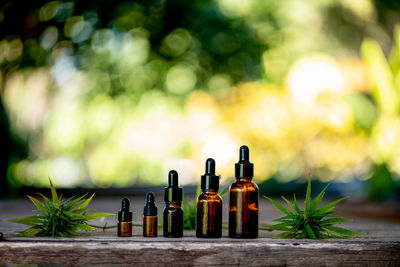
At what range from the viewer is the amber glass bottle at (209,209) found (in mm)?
679

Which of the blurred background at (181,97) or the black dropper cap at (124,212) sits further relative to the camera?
the blurred background at (181,97)

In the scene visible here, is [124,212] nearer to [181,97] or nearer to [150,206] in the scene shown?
[150,206]

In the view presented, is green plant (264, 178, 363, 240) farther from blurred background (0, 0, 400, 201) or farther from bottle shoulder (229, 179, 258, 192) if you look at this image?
blurred background (0, 0, 400, 201)

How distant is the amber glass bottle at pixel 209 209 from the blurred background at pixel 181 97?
68.2 inches

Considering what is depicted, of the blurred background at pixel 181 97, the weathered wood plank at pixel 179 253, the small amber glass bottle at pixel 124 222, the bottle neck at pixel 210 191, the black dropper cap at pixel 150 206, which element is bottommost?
the weathered wood plank at pixel 179 253

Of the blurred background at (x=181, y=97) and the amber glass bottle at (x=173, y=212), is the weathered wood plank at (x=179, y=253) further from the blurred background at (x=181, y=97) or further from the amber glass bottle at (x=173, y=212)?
the blurred background at (x=181, y=97)

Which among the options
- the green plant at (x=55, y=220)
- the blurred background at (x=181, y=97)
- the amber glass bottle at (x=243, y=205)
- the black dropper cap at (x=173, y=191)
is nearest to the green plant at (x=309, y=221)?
the amber glass bottle at (x=243, y=205)

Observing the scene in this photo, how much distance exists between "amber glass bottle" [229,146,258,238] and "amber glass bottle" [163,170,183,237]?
0.28ft

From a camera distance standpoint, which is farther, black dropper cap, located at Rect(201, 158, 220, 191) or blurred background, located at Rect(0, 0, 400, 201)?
blurred background, located at Rect(0, 0, 400, 201)

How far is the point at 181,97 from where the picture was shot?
267 cm

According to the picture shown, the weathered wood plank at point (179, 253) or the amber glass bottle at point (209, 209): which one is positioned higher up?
the amber glass bottle at point (209, 209)

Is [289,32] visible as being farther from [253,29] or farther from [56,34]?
[56,34]

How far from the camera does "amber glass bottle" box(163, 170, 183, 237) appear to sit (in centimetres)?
68

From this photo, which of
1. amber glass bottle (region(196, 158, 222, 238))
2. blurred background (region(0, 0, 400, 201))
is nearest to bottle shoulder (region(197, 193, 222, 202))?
amber glass bottle (region(196, 158, 222, 238))
